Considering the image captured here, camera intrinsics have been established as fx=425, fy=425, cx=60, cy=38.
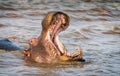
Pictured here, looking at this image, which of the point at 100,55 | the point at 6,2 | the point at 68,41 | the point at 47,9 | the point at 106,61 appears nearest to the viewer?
the point at 106,61

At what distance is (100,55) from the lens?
7.54 meters

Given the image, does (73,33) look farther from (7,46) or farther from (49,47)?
(49,47)

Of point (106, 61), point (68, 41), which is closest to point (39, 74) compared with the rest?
point (106, 61)

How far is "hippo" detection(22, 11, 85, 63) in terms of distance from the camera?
20.8ft

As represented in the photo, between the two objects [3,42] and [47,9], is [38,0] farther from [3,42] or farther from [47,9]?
[3,42]

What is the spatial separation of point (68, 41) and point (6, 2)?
20.4 ft

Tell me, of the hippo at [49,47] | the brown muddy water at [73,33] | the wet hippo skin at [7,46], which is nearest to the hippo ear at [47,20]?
the hippo at [49,47]

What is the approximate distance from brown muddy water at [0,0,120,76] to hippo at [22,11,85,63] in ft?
0.40

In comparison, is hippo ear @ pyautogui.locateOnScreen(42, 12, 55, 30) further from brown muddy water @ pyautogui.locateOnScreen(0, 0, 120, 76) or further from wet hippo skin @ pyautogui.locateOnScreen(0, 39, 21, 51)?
wet hippo skin @ pyautogui.locateOnScreen(0, 39, 21, 51)

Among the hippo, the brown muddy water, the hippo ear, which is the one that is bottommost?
the brown muddy water

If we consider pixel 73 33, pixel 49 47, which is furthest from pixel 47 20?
pixel 73 33

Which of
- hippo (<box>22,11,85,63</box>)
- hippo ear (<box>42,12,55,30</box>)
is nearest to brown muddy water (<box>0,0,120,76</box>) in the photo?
hippo (<box>22,11,85,63</box>)

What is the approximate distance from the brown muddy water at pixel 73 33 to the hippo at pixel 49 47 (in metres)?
0.12

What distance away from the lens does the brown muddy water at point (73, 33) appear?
20.8ft
